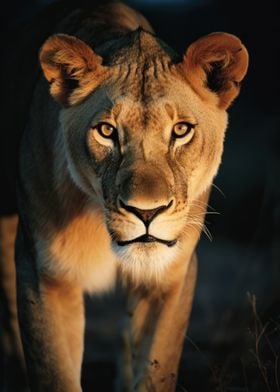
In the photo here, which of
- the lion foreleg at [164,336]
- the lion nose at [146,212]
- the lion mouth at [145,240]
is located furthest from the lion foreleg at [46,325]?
the lion nose at [146,212]

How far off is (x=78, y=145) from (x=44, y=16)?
1485mm

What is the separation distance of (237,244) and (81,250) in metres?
5.49

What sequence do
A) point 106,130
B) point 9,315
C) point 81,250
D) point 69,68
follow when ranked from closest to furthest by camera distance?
1. point 106,130
2. point 69,68
3. point 81,250
4. point 9,315

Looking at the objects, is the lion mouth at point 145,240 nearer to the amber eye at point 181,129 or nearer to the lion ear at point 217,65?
the amber eye at point 181,129

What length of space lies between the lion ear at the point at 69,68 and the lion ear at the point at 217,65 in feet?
1.19

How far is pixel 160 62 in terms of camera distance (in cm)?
436

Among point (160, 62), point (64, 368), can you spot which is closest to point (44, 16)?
point (160, 62)

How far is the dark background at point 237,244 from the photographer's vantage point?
5.68m

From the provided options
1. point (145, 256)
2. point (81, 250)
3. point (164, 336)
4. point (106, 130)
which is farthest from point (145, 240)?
point (164, 336)

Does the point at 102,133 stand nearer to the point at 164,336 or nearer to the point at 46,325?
the point at 46,325

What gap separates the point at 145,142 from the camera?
4012mm

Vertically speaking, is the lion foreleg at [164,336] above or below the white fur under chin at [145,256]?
below

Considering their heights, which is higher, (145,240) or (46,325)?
(145,240)

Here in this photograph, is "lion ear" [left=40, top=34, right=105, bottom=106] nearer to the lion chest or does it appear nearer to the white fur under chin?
the lion chest
